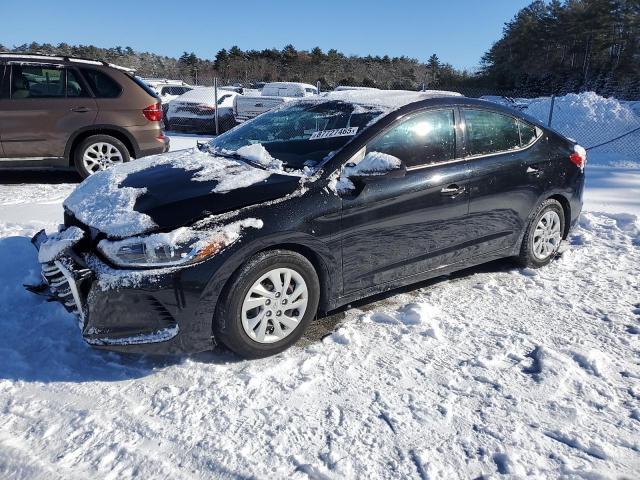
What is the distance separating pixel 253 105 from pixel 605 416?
43.2ft

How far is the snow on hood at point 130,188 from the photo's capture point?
300 cm

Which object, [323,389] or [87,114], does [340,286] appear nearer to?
[323,389]

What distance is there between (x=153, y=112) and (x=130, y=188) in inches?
179

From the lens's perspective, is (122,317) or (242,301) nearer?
(122,317)

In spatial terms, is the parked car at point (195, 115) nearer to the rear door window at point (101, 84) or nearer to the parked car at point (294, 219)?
the rear door window at point (101, 84)

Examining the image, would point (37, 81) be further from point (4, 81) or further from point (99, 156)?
point (99, 156)

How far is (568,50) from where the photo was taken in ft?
132

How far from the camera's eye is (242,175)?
3.42 meters

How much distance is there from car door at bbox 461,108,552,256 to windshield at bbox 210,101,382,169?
951 millimetres

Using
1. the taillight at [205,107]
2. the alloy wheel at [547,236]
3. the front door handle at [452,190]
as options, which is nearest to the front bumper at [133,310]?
the front door handle at [452,190]

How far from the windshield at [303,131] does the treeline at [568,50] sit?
108 feet

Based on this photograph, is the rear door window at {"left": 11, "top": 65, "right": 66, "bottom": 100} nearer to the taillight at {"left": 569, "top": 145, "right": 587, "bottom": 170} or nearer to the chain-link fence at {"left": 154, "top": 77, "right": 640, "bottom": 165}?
the taillight at {"left": 569, "top": 145, "right": 587, "bottom": 170}

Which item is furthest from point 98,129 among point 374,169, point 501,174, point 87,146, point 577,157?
point 577,157

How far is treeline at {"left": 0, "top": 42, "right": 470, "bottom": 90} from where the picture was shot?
4441 cm
